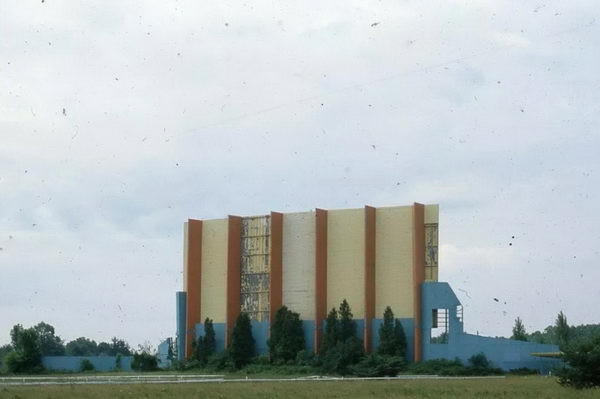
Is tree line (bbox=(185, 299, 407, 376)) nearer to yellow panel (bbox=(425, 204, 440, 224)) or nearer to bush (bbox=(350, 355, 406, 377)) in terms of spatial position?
bush (bbox=(350, 355, 406, 377))

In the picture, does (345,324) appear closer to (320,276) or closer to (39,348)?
(320,276)

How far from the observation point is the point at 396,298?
263ft

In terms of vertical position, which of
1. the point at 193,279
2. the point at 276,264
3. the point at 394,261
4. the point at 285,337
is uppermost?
the point at 394,261

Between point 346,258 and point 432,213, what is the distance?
766 centimetres

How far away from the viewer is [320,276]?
82625mm

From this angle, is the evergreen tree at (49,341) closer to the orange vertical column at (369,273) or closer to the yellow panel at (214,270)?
the yellow panel at (214,270)

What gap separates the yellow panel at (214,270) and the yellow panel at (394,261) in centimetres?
1365

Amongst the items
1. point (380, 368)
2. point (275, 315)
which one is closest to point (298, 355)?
point (275, 315)

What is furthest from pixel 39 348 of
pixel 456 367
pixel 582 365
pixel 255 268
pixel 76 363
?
pixel 582 365

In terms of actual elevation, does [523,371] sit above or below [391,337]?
below

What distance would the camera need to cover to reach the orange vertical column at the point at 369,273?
80.0m

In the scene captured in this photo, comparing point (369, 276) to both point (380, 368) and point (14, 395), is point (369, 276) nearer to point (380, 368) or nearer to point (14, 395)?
point (380, 368)

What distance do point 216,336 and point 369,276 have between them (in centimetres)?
1496

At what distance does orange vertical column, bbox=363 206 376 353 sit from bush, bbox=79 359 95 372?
25.4m
